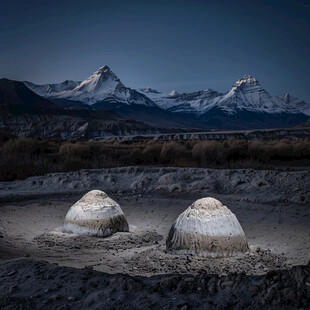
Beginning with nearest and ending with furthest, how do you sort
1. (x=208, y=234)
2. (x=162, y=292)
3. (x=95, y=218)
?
(x=162, y=292), (x=208, y=234), (x=95, y=218)

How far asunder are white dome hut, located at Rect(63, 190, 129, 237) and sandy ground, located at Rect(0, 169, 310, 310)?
0.76ft

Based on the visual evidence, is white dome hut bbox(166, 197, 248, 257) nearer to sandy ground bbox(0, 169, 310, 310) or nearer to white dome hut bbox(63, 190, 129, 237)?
sandy ground bbox(0, 169, 310, 310)

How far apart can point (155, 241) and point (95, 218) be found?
1.26 meters

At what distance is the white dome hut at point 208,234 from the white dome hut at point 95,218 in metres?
1.65

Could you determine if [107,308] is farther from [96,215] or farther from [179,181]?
[179,181]

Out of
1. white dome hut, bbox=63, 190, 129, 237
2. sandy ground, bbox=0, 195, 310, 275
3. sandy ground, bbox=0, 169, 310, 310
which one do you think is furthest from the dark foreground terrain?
white dome hut, bbox=63, 190, 129, 237

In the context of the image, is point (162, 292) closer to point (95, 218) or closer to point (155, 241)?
point (155, 241)

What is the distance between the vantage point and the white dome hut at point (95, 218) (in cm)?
680

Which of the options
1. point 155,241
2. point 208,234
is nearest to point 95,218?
point 155,241

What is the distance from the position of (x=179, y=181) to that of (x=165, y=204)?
6.72 feet

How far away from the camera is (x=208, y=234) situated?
5340mm

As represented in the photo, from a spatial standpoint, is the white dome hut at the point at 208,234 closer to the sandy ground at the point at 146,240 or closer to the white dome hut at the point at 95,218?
the sandy ground at the point at 146,240

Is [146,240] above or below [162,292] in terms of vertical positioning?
below

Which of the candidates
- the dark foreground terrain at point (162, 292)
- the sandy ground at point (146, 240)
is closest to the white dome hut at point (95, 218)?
the sandy ground at point (146, 240)
